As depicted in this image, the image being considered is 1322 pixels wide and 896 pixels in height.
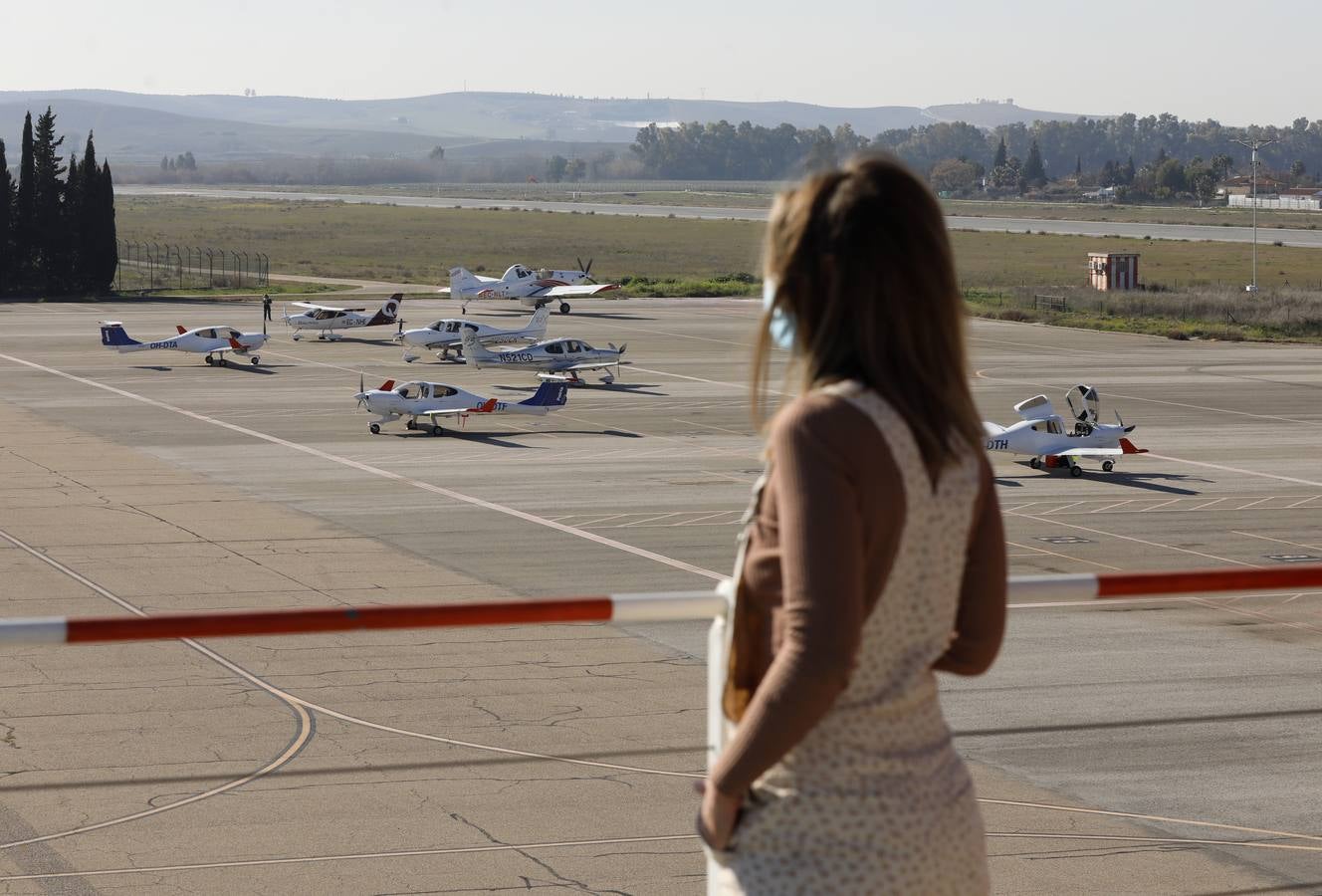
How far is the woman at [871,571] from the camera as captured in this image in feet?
12.1

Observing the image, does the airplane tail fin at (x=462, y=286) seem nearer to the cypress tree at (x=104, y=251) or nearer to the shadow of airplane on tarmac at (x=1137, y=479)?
the cypress tree at (x=104, y=251)

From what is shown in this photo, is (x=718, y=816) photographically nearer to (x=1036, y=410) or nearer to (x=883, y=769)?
(x=883, y=769)

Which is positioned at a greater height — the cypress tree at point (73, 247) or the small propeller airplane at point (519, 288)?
the cypress tree at point (73, 247)

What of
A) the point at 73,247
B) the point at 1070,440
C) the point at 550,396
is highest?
the point at 73,247

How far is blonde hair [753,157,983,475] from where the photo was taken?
3.83 metres

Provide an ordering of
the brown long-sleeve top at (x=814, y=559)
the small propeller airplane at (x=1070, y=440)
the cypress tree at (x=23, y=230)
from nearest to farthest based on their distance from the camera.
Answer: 1. the brown long-sleeve top at (x=814, y=559)
2. the small propeller airplane at (x=1070, y=440)
3. the cypress tree at (x=23, y=230)

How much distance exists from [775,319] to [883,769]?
1.13 m

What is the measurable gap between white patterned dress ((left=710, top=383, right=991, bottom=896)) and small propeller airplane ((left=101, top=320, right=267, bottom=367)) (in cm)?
6704

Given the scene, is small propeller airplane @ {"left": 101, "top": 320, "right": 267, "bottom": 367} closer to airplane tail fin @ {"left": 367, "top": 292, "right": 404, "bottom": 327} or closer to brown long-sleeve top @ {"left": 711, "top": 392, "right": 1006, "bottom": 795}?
airplane tail fin @ {"left": 367, "top": 292, "right": 404, "bottom": 327}

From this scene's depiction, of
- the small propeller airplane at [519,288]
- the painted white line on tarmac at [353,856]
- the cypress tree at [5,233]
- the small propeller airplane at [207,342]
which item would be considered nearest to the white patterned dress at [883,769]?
the painted white line on tarmac at [353,856]

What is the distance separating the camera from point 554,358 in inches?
2409

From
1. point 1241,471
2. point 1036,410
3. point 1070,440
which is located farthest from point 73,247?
point 1241,471

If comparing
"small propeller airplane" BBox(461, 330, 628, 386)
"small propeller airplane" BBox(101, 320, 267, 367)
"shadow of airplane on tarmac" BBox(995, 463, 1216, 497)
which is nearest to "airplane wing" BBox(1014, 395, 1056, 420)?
"shadow of airplane on tarmac" BBox(995, 463, 1216, 497)

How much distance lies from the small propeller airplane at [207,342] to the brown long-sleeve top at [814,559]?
2642 inches
